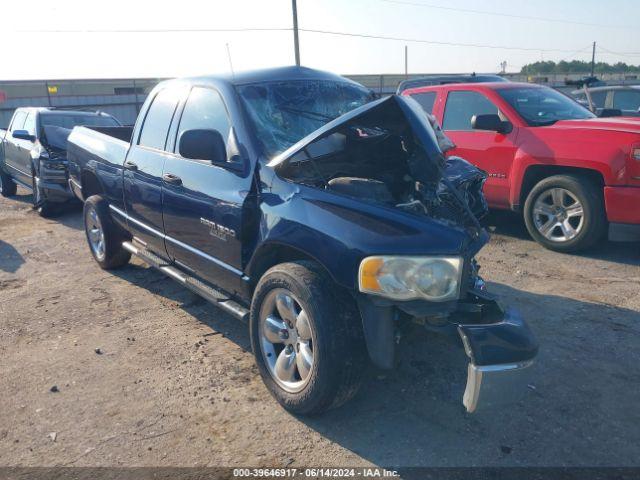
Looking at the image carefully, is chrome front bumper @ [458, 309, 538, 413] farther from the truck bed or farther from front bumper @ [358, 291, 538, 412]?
the truck bed

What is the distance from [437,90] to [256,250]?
16.8 ft

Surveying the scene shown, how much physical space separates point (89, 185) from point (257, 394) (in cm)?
388

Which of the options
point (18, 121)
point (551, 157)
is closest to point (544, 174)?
point (551, 157)

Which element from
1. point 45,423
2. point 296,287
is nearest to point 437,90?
point 296,287

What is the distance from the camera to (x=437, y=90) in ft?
24.7

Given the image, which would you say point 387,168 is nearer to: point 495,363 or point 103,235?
point 495,363

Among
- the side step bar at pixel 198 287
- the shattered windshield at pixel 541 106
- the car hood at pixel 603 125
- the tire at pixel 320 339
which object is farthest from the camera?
the shattered windshield at pixel 541 106

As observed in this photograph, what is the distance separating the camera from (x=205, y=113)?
4070 millimetres

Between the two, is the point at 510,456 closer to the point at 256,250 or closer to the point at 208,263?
the point at 256,250

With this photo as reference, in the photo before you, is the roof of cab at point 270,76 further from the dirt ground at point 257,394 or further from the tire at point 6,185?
the tire at point 6,185

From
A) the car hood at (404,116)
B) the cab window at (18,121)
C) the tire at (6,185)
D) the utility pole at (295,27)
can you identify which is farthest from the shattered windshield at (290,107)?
the utility pole at (295,27)

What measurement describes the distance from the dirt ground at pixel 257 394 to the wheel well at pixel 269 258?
2.40 feet

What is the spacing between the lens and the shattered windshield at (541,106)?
6465 millimetres

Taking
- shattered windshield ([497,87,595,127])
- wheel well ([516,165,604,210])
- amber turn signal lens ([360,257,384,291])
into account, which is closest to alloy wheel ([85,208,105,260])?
amber turn signal lens ([360,257,384,291])
